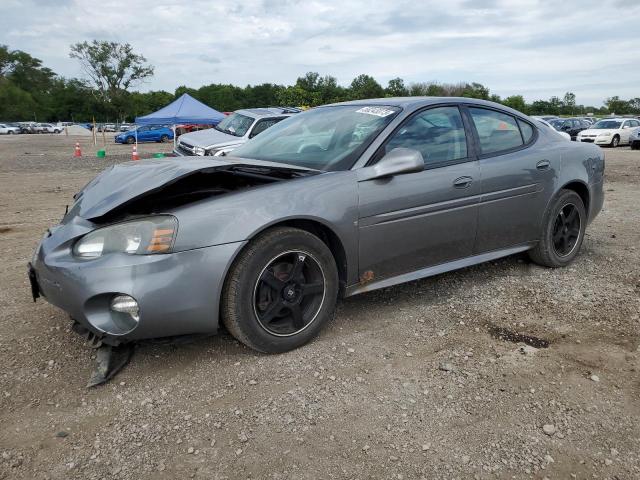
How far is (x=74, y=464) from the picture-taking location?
2066mm

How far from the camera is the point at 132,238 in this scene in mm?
2613

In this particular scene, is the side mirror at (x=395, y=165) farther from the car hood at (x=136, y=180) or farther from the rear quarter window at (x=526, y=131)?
the rear quarter window at (x=526, y=131)

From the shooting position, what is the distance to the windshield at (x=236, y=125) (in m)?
12.6

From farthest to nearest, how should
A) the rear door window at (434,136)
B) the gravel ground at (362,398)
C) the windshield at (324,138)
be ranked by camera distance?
1. the rear door window at (434,136)
2. the windshield at (324,138)
3. the gravel ground at (362,398)

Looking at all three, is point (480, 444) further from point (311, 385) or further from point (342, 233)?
point (342, 233)

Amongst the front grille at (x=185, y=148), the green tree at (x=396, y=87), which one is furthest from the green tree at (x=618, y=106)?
the front grille at (x=185, y=148)

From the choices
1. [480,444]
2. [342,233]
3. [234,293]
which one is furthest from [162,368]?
[480,444]

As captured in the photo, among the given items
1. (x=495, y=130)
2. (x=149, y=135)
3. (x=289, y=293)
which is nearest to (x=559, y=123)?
(x=149, y=135)

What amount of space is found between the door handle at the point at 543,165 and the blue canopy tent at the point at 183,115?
18780 millimetres

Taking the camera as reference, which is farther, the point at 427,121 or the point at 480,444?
the point at 427,121

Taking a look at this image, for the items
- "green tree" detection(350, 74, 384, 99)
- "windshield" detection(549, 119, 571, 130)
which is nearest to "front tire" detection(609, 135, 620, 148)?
"windshield" detection(549, 119, 571, 130)

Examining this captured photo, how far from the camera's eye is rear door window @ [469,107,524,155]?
3.85m

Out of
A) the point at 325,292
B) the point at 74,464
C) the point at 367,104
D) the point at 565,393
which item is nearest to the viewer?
the point at 74,464

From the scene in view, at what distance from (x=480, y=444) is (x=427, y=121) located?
2208mm
